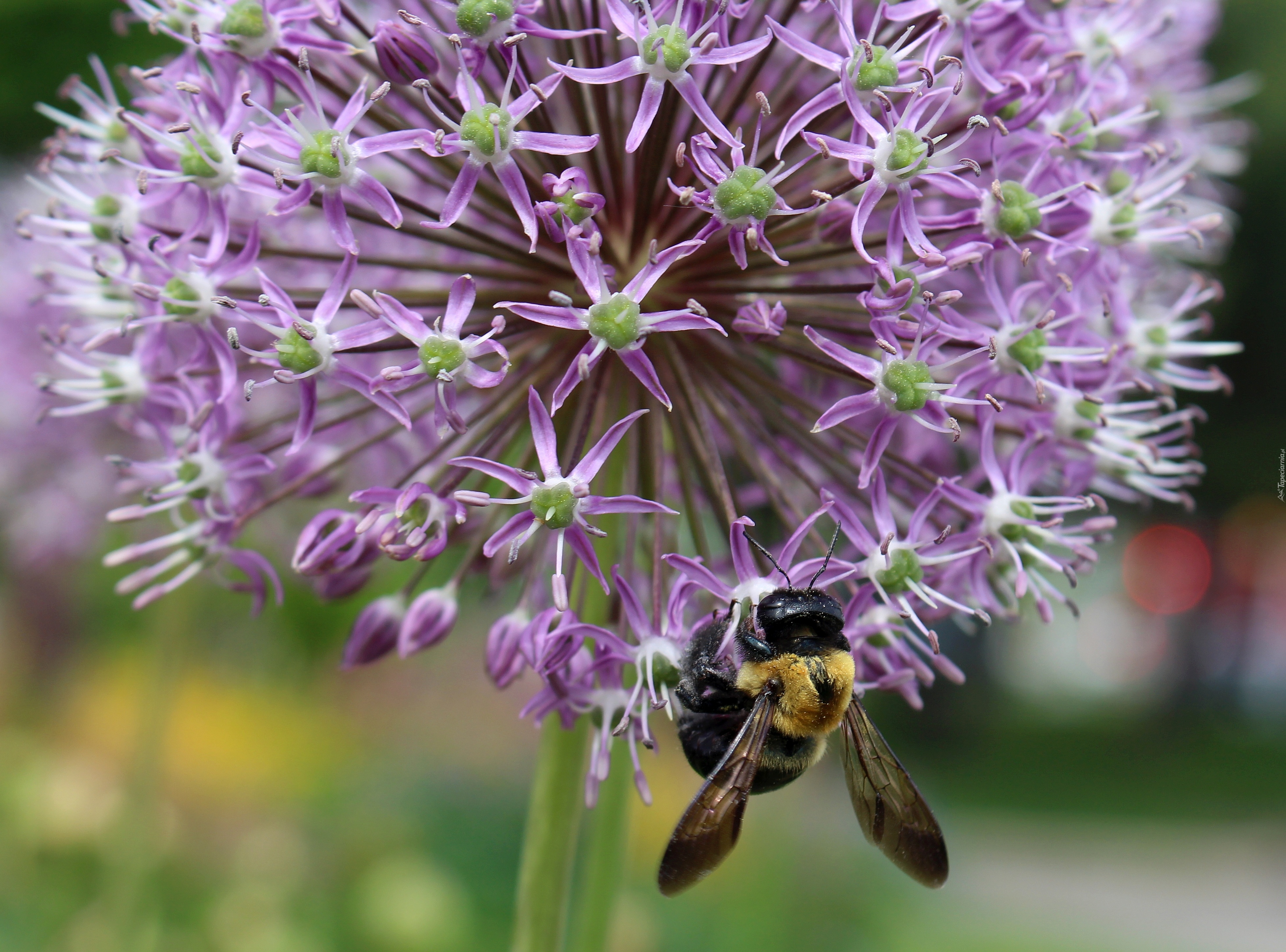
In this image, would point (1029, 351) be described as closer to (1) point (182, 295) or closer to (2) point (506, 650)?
(2) point (506, 650)

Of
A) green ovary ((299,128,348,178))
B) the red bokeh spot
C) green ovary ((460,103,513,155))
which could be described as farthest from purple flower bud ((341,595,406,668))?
the red bokeh spot

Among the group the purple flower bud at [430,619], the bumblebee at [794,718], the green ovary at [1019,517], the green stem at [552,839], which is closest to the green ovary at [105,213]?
the purple flower bud at [430,619]

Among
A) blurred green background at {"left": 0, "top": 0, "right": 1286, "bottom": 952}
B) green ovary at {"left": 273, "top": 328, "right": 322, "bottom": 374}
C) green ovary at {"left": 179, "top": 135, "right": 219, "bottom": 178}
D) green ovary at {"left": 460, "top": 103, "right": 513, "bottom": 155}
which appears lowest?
blurred green background at {"left": 0, "top": 0, "right": 1286, "bottom": 952}

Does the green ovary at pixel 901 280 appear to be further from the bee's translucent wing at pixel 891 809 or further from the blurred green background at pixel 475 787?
the blurred green background at pixel 475 787

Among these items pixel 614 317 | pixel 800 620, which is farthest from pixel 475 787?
pixel 614 317

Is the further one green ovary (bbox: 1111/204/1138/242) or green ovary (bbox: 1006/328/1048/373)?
green ovary (bbox: 1111/204/1138/242)

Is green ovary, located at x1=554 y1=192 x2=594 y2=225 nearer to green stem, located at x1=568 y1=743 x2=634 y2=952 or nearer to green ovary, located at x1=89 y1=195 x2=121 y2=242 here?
green ovary, located at x1=89 y1=195 x2=121 y2=242
